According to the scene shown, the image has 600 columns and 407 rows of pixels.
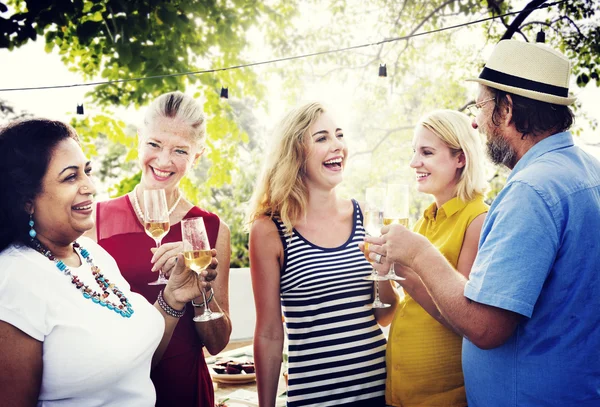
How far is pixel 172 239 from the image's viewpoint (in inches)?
90.7

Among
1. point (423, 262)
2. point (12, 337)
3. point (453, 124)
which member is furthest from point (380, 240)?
point (12, 337)

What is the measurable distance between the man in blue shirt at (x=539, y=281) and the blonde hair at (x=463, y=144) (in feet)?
1.68

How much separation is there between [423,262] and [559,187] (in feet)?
1.53

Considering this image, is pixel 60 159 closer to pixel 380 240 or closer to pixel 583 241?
pixel 380 240

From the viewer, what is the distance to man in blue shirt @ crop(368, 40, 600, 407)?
148cm

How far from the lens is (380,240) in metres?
1.87

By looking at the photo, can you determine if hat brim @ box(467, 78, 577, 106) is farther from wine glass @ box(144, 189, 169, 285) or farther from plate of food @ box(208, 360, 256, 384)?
plate of food @ box(208, 360, 256, 384)

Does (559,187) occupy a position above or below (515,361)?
above

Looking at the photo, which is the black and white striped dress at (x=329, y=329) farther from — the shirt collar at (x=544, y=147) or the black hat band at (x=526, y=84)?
the black hat band at (x=526, y=84)

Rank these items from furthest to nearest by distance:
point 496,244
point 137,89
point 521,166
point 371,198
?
A: point 137,89 → point 371,198 → point 521,166 → point 496,244

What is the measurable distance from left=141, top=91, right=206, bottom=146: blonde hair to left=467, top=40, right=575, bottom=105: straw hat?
122cm

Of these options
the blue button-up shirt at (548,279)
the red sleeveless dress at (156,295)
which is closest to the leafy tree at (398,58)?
the red sleeveless dress at (156,295)

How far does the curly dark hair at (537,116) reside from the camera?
1697 mm

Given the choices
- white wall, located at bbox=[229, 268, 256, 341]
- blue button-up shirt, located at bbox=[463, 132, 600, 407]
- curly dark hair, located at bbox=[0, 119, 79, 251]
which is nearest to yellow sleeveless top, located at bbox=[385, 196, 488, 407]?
blue button-up shirt, located at bbox=[463, 132, 600, 407]
